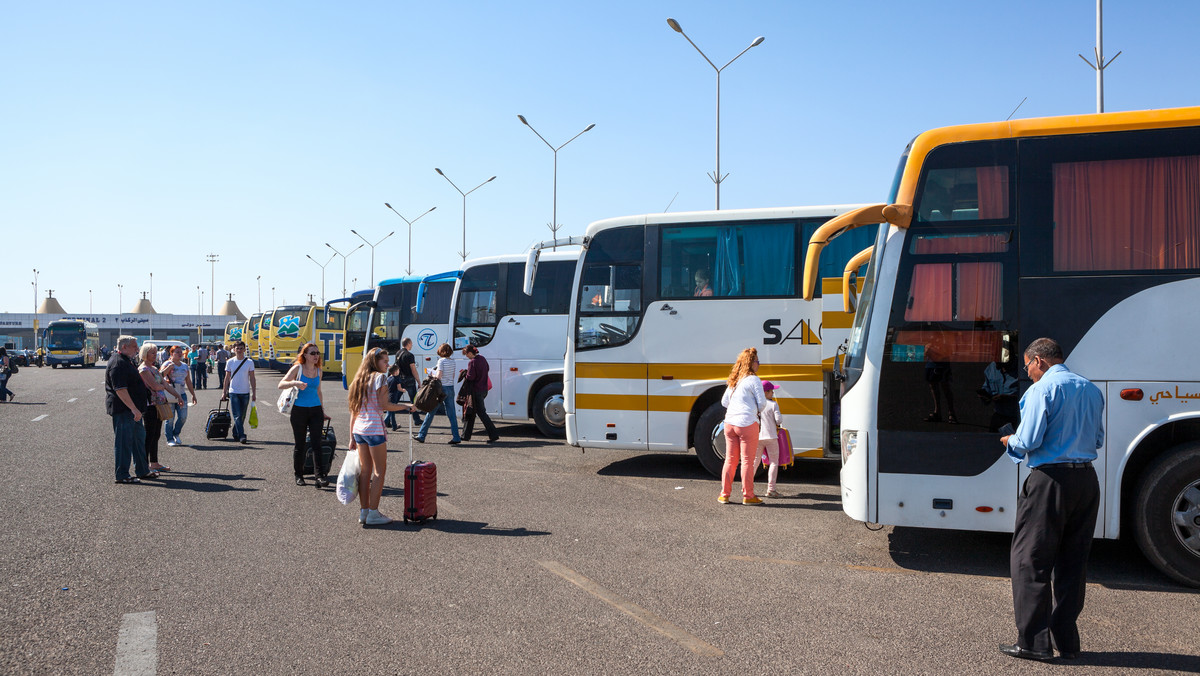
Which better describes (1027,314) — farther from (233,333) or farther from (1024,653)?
(233,333)

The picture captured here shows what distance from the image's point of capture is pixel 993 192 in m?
6.46

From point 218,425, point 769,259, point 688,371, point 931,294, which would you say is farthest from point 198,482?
point 931,294

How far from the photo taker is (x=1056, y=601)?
457cm

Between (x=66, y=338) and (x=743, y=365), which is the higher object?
(x=66, y=338)

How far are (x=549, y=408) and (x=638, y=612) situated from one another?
423 inches

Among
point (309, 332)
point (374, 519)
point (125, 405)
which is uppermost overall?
point (309, 332)

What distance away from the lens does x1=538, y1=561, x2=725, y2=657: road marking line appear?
465cm

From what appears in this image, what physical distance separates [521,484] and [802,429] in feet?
11.6

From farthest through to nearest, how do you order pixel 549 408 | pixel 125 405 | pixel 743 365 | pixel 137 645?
pixel 549 408 → pixel 125 405 → pixel 743 365 → pixel 137 645

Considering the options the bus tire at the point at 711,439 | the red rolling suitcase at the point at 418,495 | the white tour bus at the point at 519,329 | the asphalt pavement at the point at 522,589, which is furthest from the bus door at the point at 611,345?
Answer: the white tour bus at the point at 519,329

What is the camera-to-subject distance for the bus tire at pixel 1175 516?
596 cm

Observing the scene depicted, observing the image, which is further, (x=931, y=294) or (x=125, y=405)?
(x=125, y=405)

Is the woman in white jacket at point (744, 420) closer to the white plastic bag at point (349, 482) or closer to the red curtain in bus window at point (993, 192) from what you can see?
the red curtain in bus window at point (993, 192)

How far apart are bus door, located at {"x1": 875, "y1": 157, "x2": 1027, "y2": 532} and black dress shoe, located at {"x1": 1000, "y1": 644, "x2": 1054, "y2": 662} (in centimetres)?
183
